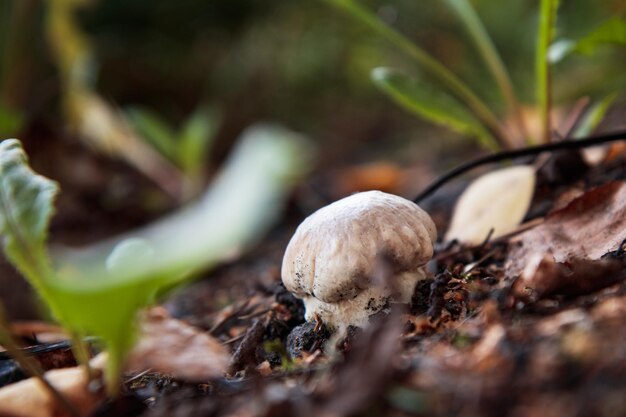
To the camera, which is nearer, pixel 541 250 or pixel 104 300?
pixel 104 300

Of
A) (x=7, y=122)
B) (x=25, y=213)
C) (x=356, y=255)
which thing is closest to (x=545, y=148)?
(x=356, y=255)

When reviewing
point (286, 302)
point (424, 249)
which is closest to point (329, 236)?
point (424, 249)

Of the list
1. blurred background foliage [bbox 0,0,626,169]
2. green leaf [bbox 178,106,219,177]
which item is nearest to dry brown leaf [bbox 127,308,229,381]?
green leaf [bbox 178,106,219,177]

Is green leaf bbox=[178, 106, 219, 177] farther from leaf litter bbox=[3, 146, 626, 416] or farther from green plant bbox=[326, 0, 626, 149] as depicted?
leaf litter bbox=[3, 146, 626, 416]

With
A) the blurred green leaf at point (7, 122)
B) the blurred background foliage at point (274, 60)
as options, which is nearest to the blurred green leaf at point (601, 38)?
the blurred green leaf at point (7, 122)

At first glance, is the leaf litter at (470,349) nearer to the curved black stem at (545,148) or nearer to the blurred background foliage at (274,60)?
the curved black stem at (545,148)

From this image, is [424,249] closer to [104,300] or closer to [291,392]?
[291,392]

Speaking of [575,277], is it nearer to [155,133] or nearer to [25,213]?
[25,213]
